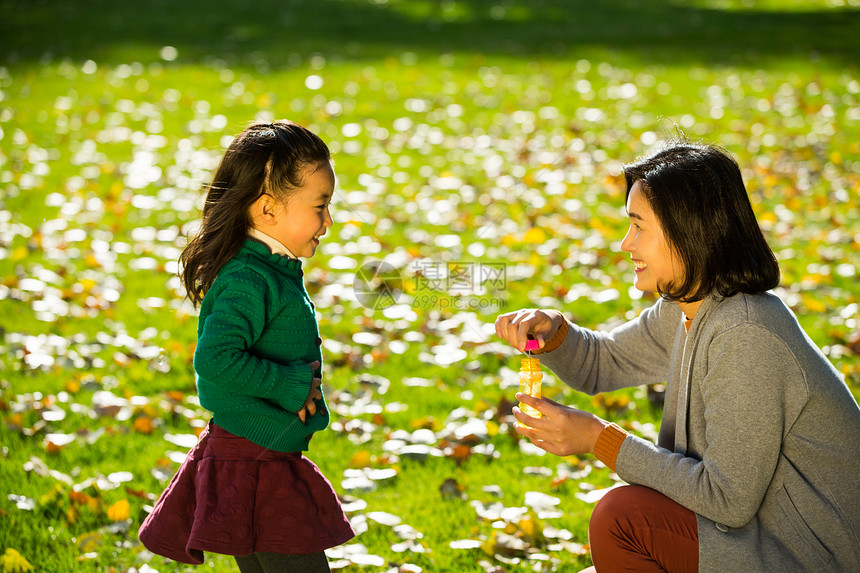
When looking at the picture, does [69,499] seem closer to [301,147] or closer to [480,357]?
[301,147]

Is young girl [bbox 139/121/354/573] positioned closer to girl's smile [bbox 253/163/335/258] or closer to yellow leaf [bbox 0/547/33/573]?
girl's smile [bbox 253/163/335/258]

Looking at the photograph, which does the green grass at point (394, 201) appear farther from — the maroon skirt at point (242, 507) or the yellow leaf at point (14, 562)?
the maroon skirt at point (242, 507)

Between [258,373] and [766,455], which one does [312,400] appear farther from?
[766,455]

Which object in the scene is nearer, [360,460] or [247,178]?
[247,178]

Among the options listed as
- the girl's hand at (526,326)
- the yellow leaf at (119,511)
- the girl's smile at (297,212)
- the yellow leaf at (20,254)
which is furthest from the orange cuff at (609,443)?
the yellow leaf at (20,254)

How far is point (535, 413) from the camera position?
7.36 feet

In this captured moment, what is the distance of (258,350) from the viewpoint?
216 cm

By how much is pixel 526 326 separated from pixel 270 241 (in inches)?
30.0

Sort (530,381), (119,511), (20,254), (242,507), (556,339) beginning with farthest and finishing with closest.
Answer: (20,254)
(119,511)
(556,339)
(530,381)
(242,507)

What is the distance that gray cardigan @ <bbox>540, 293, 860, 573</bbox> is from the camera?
195 cm

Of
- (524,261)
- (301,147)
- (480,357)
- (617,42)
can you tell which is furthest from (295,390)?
(617,42)

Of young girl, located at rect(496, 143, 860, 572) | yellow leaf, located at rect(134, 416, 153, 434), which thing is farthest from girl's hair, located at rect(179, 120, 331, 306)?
yellow leaf, located at rect(134, 416, 153, 434)

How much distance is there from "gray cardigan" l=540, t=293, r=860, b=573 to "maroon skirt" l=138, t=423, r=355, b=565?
84 cm

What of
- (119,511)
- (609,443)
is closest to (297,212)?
(609,443)
